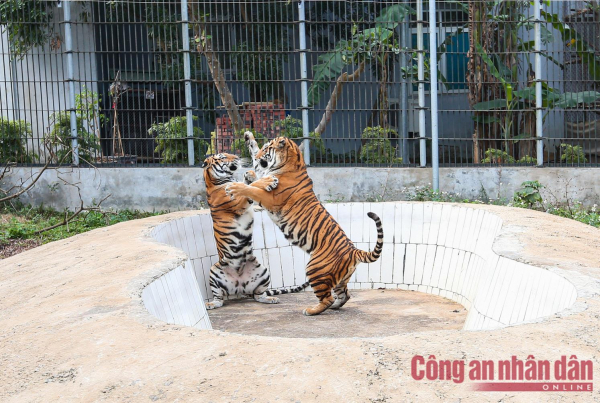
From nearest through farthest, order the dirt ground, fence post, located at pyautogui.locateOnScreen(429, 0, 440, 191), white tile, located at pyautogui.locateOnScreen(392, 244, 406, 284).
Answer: the dirt ground, white tile, located at pyautogui.locateOnScreen(392, 244, 406, 284), fence post, located at pyautogui.locateOnScreen(429, 0, 440, 191)

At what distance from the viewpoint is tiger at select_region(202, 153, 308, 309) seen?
6965mm

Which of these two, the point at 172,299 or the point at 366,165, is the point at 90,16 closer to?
the point at 366,165

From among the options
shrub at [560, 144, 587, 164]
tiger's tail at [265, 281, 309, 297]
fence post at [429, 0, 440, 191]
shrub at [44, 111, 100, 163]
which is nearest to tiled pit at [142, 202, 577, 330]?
tiger's tail at [265, 281, 309, 297]

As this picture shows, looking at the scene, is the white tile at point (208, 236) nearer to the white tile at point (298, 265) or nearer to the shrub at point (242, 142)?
the white tile at point (298, 265)

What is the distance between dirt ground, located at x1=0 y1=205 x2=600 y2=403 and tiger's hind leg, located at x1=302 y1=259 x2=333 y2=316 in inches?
89.5

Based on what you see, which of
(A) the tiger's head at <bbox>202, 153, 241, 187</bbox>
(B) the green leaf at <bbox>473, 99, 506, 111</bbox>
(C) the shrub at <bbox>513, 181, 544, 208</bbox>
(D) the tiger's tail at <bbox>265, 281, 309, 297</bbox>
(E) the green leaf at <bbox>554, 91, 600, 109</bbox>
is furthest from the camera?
(B) the green leaf at <bbox>473, 99, 506, 111</bbox>

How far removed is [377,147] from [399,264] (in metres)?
3.34

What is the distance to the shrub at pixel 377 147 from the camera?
1079 cm

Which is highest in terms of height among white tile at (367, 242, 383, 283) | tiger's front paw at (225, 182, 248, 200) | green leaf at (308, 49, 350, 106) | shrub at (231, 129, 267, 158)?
green leaf at (308, 49, 350, 106)

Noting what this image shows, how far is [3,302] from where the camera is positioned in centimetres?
470

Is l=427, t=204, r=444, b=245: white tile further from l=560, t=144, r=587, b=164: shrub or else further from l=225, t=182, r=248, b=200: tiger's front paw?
l=560, t=144, r=587, b=164: shrub

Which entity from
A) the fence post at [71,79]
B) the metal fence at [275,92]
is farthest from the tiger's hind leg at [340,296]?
the fence post at [71,79]

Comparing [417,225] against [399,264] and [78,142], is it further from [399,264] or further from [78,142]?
[78,142]

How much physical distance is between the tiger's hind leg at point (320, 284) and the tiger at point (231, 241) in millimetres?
903
